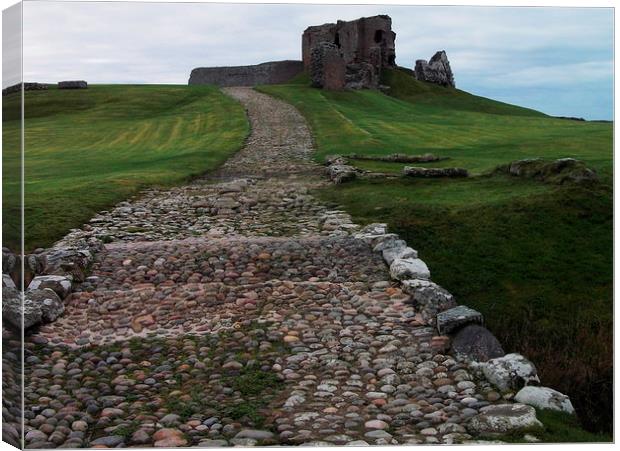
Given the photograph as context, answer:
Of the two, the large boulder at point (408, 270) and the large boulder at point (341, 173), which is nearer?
the large boulder at point (408, 270)

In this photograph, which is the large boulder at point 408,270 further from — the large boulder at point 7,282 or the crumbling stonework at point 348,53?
the crumbling stonework at point 348,53

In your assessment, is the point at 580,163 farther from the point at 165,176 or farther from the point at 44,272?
the point at 44,272

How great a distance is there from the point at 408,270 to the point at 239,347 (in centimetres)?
251

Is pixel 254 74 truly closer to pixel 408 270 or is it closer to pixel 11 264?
pixel 408 270

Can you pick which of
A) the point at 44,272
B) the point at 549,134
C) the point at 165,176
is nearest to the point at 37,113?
the point at 165,176

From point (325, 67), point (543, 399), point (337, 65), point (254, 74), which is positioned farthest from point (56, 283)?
point (254, 74)

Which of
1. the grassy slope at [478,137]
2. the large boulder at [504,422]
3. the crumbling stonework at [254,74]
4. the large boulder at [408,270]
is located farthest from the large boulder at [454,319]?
the crumbling stonework at [254,74]

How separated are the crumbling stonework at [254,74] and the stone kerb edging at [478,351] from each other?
41.7 m

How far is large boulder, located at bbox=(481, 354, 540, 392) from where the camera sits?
686 cm

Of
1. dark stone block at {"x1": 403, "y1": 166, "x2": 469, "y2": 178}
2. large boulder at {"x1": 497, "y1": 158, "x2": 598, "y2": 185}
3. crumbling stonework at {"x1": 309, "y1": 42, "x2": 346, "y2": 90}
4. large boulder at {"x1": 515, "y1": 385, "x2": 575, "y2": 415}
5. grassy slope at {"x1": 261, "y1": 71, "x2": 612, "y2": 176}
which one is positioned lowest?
large boulder at {"x1": 515, "y1": 385, "x2": 575, "y2": 415}

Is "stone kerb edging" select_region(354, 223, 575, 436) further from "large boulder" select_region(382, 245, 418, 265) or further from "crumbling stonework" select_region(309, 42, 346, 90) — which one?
"crumbling stonework" select_region(309, 42, 346, 90)

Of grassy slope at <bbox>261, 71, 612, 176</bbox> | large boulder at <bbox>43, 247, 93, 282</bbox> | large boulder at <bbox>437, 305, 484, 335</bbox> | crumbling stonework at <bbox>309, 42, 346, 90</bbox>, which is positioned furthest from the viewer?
crumbling stonework at <bbox>309, 42, 346, 90</bbox>

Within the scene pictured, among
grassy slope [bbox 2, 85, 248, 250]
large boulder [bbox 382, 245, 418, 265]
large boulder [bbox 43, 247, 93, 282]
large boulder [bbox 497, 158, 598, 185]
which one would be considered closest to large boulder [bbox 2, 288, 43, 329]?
grassy slope [bbox 2, 85, 248, 250]

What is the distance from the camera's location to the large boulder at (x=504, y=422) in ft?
20.9
